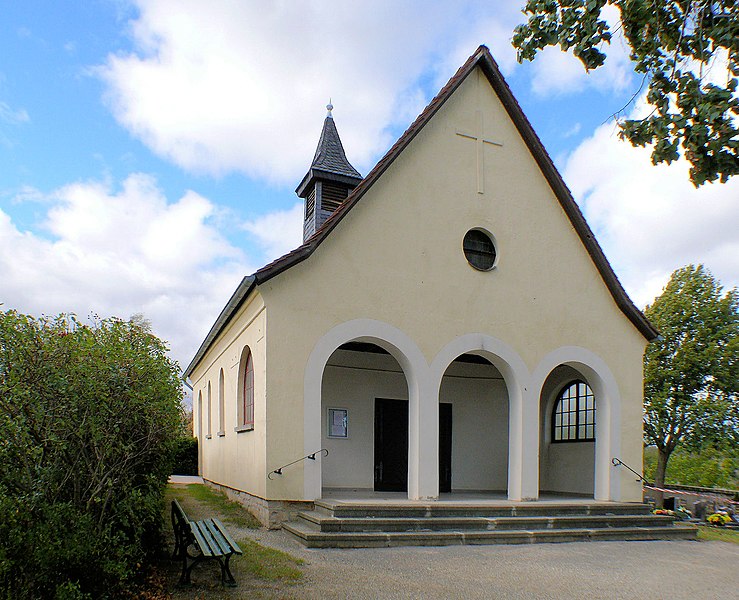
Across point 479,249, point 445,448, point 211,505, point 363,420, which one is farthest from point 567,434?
point 211,505

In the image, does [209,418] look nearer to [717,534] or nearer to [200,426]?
[200,426]

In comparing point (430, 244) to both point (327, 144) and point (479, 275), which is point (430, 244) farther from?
point (327, 144)

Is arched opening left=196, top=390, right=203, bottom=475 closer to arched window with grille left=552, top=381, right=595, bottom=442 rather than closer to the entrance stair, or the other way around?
arched window with grille left=552, top=381, right=595, bottom=442

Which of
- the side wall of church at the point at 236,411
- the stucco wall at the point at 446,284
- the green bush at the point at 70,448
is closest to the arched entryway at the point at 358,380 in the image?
the stucco wall at the point at 446,284

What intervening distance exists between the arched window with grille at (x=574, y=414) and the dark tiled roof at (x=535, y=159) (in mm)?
2012

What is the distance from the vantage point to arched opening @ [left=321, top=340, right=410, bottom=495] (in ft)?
45.4

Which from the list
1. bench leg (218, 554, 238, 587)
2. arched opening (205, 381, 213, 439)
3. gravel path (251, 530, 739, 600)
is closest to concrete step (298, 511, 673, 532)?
gravel path (251, 530, 739, 600)

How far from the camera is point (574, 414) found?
51.7 feet

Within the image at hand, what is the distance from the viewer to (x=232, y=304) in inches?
516

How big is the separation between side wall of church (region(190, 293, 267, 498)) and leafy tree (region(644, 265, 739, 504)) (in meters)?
13.1

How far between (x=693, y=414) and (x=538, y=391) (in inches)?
365

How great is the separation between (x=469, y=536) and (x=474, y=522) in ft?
1.65

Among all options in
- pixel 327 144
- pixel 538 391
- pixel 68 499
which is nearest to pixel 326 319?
pixel 538 391

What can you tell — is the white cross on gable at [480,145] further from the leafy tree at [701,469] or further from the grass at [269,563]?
the leafy tree at [701,469]
